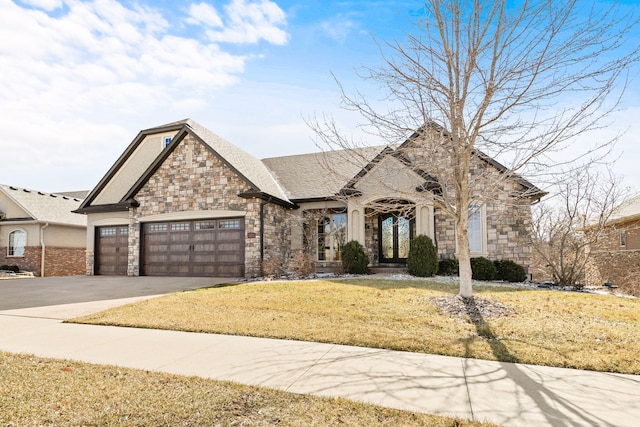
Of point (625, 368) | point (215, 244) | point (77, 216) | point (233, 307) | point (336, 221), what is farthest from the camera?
point (77, 216)

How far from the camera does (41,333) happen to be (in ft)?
21.8

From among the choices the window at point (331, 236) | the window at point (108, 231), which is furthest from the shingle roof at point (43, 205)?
the window at point (331, 236)

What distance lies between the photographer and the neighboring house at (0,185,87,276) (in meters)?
22.2

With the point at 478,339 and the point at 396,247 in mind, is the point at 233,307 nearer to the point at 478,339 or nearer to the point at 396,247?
the point at 478,339

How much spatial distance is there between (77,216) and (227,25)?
73.8ft

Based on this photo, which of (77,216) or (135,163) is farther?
(77,216)

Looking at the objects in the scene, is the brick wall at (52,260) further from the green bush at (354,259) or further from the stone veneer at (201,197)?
the green bush at (354,259)

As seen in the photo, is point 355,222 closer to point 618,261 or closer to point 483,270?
point 483,270

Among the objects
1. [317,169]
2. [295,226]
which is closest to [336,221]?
[295,226]

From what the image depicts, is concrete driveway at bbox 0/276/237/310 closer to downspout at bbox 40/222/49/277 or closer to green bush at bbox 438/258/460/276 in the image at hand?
green bush at bbox 438/258/460/276

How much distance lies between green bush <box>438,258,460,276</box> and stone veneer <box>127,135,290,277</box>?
6.74 m

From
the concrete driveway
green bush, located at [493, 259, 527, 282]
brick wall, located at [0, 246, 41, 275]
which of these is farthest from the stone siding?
brick wall, located at [0, 246, 41, 275]

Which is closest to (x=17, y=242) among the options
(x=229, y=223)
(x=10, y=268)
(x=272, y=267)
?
(x=10, y=268)

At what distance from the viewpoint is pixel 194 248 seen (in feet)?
52.9
